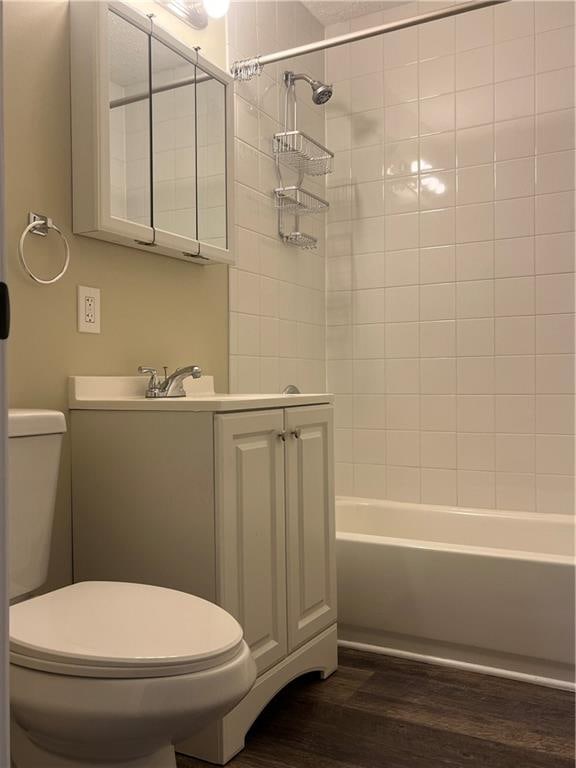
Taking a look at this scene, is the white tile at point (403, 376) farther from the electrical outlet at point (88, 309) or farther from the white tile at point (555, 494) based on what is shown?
the electrical outlet at point (88, 309)

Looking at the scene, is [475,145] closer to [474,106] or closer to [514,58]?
[474,106]

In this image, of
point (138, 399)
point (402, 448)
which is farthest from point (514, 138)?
point (138, 399)

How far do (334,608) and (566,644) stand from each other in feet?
2.26

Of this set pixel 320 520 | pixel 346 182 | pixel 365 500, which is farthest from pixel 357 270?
pixel 320 520

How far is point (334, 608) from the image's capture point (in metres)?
2.14

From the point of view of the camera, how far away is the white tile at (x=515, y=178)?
8.91 feet

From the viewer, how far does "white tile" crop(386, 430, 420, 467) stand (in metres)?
2.95

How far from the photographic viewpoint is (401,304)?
2984 millimetres

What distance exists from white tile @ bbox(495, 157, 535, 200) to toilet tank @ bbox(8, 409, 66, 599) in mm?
2030

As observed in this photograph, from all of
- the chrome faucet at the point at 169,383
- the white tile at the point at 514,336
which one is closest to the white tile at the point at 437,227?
the white tile at the point at 514,336

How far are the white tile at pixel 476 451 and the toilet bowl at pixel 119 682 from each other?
1.79 m

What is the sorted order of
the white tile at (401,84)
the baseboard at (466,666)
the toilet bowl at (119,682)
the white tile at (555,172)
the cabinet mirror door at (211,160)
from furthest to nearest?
the white tile at (401,84)
the white tile at (555,172)
the cabinet mirror door at (211,160)
the baseboard at (466,666)
the toilet bowl at (119,682)

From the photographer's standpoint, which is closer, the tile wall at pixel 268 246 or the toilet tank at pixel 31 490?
the toilet tank at pixel 31 490

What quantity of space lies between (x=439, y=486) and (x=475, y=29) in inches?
74.5
